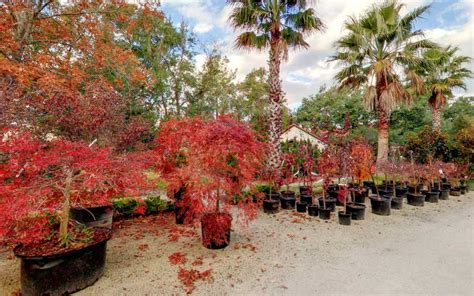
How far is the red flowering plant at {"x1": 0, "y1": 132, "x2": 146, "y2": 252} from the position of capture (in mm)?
2408

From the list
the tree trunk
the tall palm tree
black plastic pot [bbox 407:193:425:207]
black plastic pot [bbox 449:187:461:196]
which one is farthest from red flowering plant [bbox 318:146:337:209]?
black plastic pot [bbox 449:187:461:196]

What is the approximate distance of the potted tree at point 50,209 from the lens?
2359mm

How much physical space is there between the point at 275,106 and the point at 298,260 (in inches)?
197

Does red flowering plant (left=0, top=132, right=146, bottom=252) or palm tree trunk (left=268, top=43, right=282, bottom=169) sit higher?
palm tree trunk (left=268, top=43, right=282, bottom=169)

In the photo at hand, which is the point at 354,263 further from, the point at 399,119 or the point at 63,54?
the point at 399,119

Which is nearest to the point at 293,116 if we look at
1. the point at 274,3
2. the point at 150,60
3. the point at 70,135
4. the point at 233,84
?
the point at 233,84

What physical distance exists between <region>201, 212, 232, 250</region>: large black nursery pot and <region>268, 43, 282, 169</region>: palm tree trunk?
3744 millimetres

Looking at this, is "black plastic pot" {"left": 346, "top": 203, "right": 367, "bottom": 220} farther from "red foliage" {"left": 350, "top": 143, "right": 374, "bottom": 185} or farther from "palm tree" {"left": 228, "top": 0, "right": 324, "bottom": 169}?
"palm tree" {"left": 228, "top": 0, "right": 324, "bottom": 169}

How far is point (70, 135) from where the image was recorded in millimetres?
4324

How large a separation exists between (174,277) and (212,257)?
0.69 m

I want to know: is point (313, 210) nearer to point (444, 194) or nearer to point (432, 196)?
point (432, 196)

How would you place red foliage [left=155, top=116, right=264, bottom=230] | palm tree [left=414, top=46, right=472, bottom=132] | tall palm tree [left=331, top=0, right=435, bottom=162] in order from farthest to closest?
palm tree [left=414, top=46, right=472, bottom=132], tall palm tree [left=331, top=0, right=435, bottom=162], red foliage [left=155, top=116, right=264, bottom=230]

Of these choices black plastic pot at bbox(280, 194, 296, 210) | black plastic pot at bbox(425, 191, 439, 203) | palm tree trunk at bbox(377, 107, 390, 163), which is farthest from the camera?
palm tree trunk at bbox(377, 107, 390, 163)

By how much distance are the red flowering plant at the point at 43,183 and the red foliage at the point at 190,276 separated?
1.26 meters
